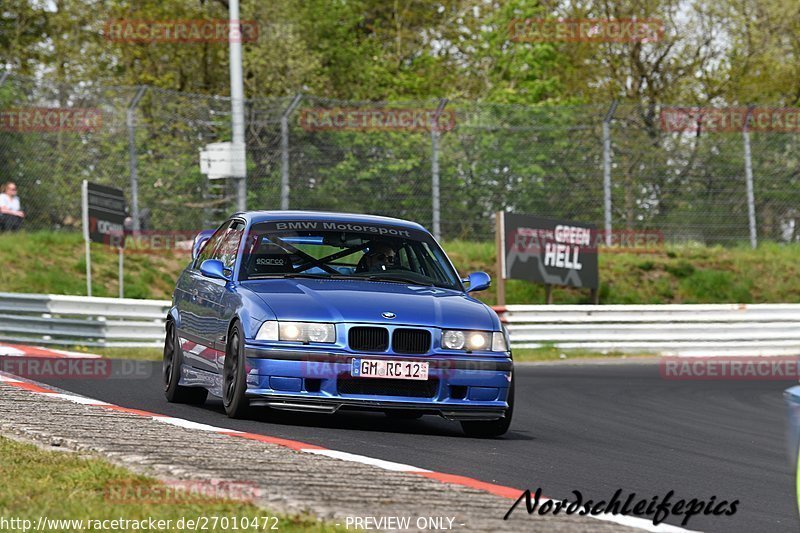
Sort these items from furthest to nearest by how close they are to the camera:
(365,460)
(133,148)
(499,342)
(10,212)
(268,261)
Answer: (133,148) → (10,212) → (268,261) → (499,342) → (365,460)

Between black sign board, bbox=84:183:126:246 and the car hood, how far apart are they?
40.8ft

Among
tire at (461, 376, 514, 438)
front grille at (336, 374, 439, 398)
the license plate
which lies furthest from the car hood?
tire at (461, 376, 514, 438)

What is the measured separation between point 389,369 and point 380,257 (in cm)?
145

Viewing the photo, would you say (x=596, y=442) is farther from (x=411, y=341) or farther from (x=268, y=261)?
(x=268, y=261)

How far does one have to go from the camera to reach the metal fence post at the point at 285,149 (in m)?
26.4

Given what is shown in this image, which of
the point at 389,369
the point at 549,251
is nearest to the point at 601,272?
the point at 549,251

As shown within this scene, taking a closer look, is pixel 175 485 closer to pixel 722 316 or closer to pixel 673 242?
pixel 722 316

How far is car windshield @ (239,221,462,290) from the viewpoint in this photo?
10.5 metres

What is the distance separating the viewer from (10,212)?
2536 cm

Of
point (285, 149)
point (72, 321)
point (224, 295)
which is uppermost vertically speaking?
point (285, 149)

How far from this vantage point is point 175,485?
6.03 meters

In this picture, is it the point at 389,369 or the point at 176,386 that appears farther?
the point at 176,386

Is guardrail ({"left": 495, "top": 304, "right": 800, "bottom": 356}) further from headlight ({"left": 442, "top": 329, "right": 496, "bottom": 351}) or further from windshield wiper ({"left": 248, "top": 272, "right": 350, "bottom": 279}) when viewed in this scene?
headlight ({"left": 442, "top": 329, "right": 496, "bottom": 351})

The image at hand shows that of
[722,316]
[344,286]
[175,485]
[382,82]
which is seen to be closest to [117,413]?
[344,286]
